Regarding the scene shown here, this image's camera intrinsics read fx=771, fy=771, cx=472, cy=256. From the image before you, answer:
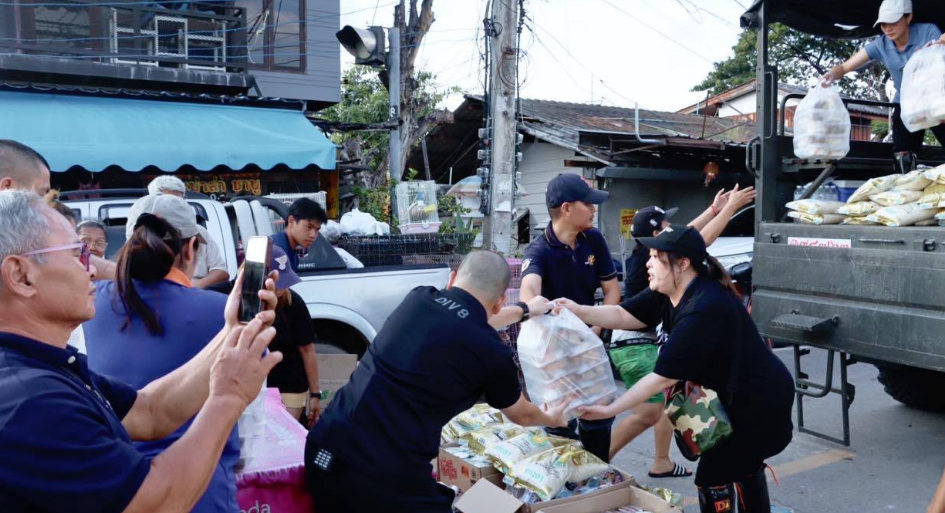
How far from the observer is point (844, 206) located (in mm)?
4891

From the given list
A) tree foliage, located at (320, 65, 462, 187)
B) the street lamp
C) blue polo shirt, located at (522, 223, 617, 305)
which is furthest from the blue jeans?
tree foliage, located at (320, 65, 462, 187)

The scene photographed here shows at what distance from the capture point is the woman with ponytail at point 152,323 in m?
2.46

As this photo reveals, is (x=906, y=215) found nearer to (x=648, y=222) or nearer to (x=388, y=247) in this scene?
(x=648, y=222)

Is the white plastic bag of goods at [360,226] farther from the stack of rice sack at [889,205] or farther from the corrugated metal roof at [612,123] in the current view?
the corrugated metal roof at [612,123]

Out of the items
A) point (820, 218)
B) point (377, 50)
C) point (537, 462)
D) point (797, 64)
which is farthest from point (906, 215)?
point (797, 64)

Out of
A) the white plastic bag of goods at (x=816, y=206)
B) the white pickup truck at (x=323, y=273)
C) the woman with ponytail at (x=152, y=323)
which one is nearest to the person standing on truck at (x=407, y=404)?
the woman with ponytail at (x=152, y=323)

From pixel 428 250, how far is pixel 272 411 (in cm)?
441

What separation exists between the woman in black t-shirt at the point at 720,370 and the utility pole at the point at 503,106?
5.82 meters

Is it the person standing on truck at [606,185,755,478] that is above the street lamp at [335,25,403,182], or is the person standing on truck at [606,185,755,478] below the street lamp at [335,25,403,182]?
below

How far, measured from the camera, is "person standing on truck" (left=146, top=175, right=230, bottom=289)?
494cm

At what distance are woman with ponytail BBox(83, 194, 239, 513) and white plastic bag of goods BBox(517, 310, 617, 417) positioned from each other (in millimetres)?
1645

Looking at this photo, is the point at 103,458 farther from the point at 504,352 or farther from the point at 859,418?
the point at 859,418

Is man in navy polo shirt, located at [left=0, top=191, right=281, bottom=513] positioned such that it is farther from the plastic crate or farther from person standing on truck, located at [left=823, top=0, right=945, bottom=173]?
the plastic crate

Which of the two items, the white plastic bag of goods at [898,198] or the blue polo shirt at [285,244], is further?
the blue polo shirt at [285,244]
